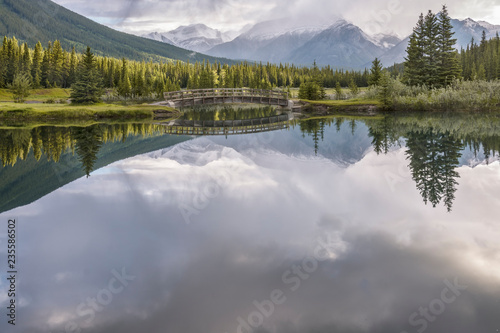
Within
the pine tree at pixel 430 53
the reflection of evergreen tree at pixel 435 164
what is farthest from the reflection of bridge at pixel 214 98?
the reflection of evergreen tree at pixel 435 164

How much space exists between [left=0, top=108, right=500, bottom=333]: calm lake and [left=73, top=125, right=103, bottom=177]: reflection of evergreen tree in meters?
0.94

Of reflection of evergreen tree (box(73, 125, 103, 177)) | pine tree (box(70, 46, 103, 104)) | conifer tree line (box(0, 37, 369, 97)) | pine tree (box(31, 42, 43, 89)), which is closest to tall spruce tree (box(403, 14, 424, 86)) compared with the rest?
conifer tree line (box(0, 37, 369, 97))

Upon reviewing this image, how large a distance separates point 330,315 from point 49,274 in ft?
16.8

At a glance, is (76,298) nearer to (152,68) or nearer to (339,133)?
(339,133)

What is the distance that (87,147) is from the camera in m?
24.5

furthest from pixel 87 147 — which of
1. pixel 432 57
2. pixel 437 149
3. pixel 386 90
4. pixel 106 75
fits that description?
pixel 106 75

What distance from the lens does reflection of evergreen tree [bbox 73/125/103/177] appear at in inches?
758

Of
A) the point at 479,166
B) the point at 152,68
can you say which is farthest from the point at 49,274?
the point at 152,68

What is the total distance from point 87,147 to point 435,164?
64.8 ft

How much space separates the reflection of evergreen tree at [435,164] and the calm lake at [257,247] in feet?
0.42

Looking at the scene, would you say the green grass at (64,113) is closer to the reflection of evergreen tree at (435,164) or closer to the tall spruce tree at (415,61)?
the reflection of evergreen tree at (435,164)

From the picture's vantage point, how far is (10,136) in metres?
29.5

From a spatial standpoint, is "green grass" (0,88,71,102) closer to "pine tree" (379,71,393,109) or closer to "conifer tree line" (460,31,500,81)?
"pine tree" (379,71,393,109)

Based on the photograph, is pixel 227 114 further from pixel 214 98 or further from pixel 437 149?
pixel 437 149
